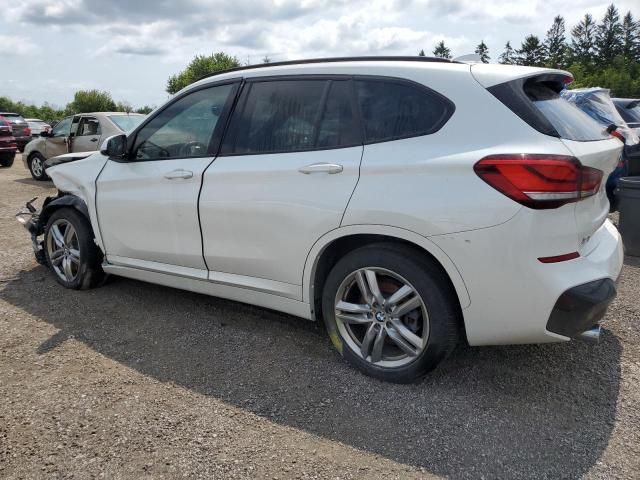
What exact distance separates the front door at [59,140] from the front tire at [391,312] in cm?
1114

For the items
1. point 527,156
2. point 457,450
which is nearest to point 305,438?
point 457,450

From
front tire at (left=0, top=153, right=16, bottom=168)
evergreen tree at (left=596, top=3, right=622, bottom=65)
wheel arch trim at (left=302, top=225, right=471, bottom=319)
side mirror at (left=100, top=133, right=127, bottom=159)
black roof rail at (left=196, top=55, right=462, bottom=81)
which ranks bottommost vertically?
front tire at (left=0, top=153, right=16, bottom=168)

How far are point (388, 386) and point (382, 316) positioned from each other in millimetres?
417

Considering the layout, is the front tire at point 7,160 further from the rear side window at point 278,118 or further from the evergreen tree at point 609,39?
the evergreen tree at point 609,39

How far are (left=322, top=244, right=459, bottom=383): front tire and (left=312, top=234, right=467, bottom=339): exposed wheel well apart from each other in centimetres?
2

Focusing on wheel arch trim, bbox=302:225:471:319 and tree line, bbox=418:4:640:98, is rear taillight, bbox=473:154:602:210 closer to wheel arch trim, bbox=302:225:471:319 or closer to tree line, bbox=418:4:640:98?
wheel arch trim, bbox=302:225:471:319

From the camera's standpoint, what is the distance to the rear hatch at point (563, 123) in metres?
2.75

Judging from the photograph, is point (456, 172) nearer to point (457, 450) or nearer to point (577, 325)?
point (577, 325)

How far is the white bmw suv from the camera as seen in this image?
2.67 m

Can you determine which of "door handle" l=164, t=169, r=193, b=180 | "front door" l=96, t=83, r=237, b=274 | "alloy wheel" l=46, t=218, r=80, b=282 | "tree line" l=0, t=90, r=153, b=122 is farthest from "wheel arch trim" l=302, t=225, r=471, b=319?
"tree line" l=0, t=90, r=153, b=122

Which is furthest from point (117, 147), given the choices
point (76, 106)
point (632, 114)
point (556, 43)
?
point (556, 43)

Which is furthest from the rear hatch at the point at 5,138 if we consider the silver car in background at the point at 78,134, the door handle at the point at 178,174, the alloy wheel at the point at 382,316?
the alloy wheel at the point at 382,316

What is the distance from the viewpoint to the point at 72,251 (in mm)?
4812

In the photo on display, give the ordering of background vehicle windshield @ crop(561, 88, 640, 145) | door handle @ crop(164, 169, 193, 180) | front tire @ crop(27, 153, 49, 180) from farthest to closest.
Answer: front tire @ crop(27, 153, 49, 180) → background vehicle windshield @ crop(561, 88, 640, 145) → door handle @ crop(164, 169, 193, 180)
